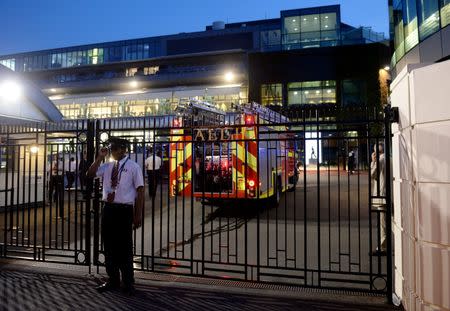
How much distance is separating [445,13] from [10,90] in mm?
18802

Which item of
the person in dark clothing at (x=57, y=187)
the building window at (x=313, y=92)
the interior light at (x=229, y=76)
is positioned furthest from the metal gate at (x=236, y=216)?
the interior light at (x=229, y=76)

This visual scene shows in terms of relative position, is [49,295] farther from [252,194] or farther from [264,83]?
[264,83]

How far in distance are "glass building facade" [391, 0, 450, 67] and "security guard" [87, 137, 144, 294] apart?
18.1 metres

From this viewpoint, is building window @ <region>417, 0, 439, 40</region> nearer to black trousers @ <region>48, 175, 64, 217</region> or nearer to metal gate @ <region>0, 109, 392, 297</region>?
metal gate @ <region>0, 109, 392, 297</region>

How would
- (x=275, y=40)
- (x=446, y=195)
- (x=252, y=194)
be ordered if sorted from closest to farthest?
(x=446, y=195) < (x=252, y=194) < (x=275, y=40)

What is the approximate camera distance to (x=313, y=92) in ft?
116

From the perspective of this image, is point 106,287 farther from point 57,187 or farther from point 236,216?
point 57,187

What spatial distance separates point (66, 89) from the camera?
47.8 meters

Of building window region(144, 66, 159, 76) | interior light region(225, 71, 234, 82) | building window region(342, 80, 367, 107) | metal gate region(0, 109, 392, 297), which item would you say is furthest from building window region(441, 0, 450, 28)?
building window region(144, 66, 159, 76)

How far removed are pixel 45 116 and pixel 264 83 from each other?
26.0 metres

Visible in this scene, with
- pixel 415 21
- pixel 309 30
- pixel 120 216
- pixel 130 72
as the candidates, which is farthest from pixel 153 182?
pixel 130 72

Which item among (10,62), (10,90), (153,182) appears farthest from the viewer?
A: (10,62)

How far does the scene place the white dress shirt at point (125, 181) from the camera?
193 inches

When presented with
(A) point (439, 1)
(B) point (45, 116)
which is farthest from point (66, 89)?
(A) point (439, 1)
